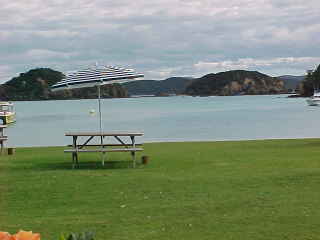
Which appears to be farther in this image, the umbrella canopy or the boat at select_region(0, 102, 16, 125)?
the boat at select_region(0, 102, 16, 125)

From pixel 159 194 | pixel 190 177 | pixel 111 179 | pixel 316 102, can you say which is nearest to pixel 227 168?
pixel 190 177

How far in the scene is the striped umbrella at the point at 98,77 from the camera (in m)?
13.2

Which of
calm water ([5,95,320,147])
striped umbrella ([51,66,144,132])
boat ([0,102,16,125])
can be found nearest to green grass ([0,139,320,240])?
striped umbrella ([51,66,144,132])

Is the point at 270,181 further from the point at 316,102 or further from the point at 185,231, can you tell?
the point at 316,102

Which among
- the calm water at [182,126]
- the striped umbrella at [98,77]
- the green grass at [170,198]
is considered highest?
the striped umbrella at [98,77]

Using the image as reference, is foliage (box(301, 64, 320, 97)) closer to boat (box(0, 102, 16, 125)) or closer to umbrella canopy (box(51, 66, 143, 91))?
boat (box(0, 102, 16, 125))

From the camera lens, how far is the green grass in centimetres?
669

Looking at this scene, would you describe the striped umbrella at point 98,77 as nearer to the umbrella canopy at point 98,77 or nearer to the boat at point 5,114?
the umbrella canopy at point 98,77

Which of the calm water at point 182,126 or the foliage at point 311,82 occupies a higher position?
the foliage at point 311,82

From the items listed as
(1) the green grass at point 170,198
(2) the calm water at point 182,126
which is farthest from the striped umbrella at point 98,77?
(2) the calm water at point 182,126

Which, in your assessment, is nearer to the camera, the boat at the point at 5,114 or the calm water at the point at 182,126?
the calm water at the point at 182,126

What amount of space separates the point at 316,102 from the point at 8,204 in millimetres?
91151

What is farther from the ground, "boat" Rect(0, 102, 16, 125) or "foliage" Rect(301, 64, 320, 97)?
"foliage" Rect(301, 64, 320, 97)

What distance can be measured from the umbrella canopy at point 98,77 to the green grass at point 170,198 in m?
1.72
